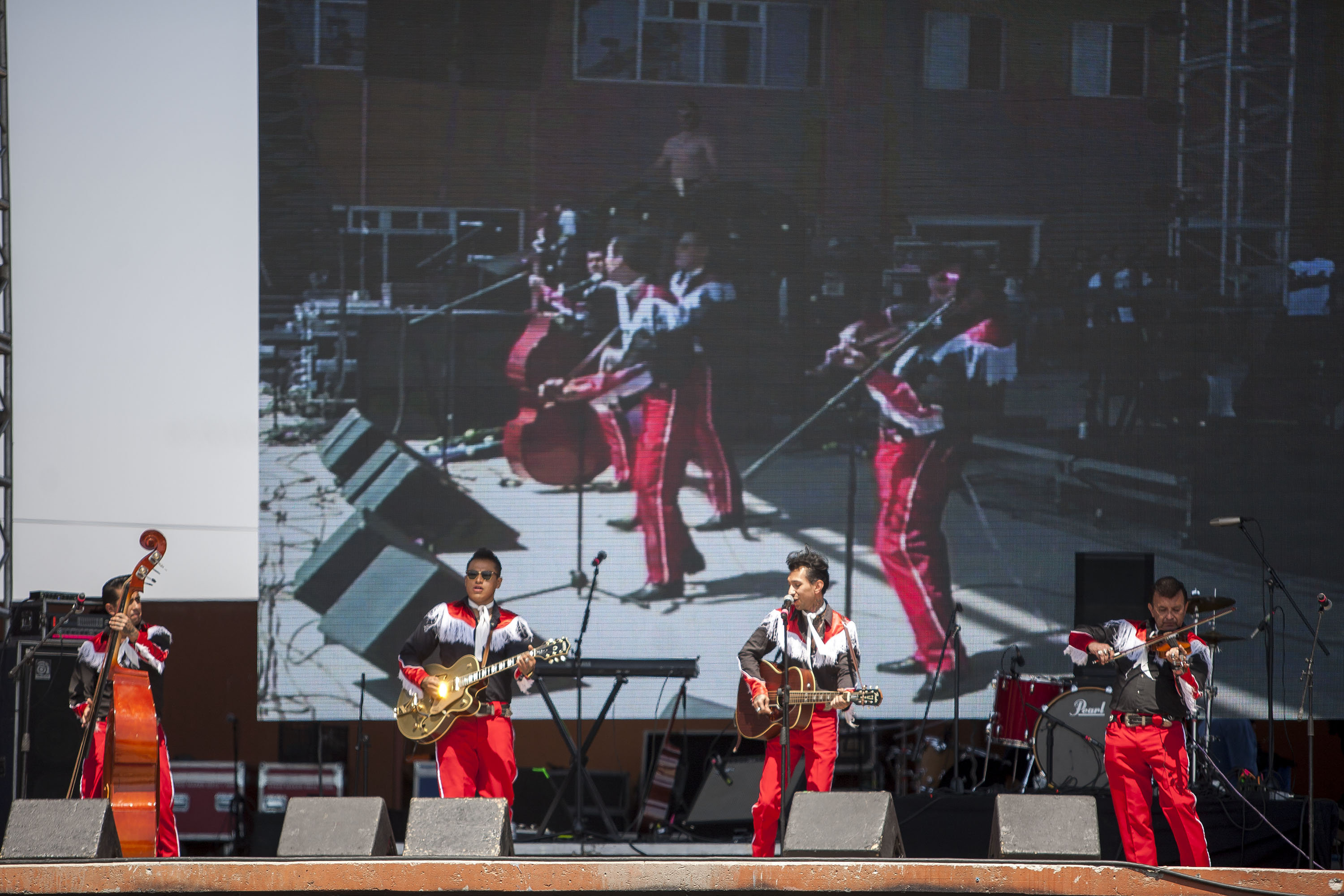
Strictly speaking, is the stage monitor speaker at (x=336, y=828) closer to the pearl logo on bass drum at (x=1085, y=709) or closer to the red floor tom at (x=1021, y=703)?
the red floor tom at (x=1021, y=703)

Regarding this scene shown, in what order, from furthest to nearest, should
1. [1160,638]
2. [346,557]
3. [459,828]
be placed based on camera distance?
1. [346,557]
2. [1160,638]
3. [459,828]

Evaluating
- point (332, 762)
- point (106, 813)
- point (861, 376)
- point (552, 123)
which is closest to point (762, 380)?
point (861, 376)

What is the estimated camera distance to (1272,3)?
711 centimetres

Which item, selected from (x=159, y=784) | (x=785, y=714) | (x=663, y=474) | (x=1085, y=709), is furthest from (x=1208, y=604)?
(x=159, y=784)

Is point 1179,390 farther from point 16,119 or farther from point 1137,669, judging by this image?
point 16,119

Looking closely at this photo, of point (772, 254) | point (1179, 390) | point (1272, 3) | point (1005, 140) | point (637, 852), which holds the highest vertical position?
point (1272, 3)

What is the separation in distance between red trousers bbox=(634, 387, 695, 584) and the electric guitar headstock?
164 centimetres

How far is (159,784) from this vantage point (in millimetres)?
5469

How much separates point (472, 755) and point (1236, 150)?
5.05 m

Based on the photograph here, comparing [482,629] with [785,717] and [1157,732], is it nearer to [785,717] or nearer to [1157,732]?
[785,717]

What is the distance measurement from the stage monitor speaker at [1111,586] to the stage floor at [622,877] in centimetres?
322

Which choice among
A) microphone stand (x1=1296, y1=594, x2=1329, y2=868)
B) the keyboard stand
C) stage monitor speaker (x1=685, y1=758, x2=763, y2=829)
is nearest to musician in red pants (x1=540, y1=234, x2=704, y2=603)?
the keyboard stand

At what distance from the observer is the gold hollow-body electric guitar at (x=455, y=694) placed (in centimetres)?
546

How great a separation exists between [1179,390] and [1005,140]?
163 centimetres
